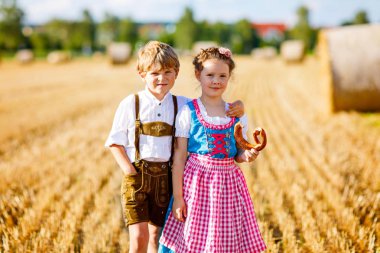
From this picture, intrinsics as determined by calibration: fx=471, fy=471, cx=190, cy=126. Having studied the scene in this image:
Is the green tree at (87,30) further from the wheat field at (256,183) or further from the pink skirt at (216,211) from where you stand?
the pink skirt at (216,211)

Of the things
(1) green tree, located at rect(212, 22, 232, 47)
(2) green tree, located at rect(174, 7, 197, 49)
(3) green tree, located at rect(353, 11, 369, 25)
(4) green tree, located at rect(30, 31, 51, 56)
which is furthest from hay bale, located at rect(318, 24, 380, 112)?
(1) green tree, located at rect(212, 22, 232, 47)

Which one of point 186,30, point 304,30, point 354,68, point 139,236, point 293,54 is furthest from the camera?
point 304,30

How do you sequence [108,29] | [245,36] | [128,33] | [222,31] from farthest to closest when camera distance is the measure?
1. [108,29]
2. [222,31]
3. [245,36]
4. [128,33]

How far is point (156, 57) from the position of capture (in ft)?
9.06

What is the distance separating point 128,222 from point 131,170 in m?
0.31

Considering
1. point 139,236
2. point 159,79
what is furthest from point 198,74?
point 139,236

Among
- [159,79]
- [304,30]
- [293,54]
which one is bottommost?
[159,79]

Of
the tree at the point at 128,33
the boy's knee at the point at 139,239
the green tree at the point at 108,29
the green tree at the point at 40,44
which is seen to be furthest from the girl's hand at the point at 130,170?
the green tree at the point at 108,29

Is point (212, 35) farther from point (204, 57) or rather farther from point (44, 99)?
point (204, 57)

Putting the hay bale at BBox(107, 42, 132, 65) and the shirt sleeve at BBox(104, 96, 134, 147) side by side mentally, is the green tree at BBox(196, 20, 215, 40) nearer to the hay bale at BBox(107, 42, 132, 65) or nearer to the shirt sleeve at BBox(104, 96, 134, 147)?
the hay bale at BBox(107, 42, 132, 65)

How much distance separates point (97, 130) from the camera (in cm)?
789

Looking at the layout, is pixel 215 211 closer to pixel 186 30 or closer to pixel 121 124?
pixel 121 124

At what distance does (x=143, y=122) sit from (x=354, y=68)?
262 inches

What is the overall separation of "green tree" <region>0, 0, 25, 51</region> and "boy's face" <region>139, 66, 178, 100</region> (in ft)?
210
